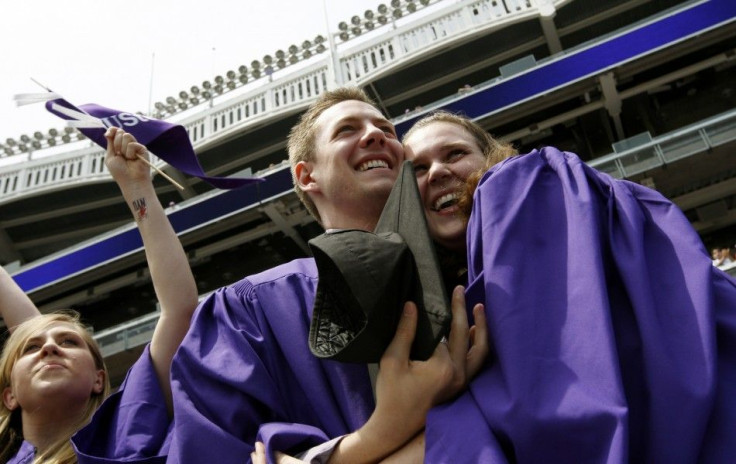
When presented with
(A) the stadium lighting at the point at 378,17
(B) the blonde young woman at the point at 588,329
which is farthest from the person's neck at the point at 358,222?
(A) the stadium lighting at the point at 378,17

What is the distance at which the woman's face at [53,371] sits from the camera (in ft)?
9.98

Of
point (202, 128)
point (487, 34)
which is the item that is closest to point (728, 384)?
point (487, 34)

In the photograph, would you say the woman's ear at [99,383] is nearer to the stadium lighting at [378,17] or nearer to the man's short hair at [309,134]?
the man's short hair at [309,134]

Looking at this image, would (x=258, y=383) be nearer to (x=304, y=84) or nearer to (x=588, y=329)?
(x=588, y=329)

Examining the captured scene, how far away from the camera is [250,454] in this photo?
1.77m

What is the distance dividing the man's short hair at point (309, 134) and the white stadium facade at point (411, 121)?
1101 centimetres

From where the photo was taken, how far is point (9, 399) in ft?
10.8

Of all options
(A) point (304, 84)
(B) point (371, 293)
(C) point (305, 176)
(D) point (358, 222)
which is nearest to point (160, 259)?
(C) point (305, 176)

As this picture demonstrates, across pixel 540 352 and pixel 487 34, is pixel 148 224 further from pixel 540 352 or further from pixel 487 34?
pixel 487 34

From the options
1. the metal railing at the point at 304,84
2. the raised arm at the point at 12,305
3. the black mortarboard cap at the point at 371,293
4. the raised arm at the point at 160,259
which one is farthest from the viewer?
the metal railing at the point at 304,84

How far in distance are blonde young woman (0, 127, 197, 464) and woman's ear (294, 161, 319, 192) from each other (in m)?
0.68

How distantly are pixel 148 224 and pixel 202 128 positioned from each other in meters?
19.2

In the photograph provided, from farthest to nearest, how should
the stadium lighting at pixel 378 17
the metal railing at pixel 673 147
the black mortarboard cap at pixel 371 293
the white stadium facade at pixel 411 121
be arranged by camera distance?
the stadium lighting at pixel 378 17, the white stadium facade at pixel 411 121, the metal railing at pixel 673 147, the black mortarboard cap at pixel 371 293

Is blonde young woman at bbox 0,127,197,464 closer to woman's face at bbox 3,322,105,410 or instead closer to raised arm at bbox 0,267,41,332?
woman's face at bbox 3,322,105,410
